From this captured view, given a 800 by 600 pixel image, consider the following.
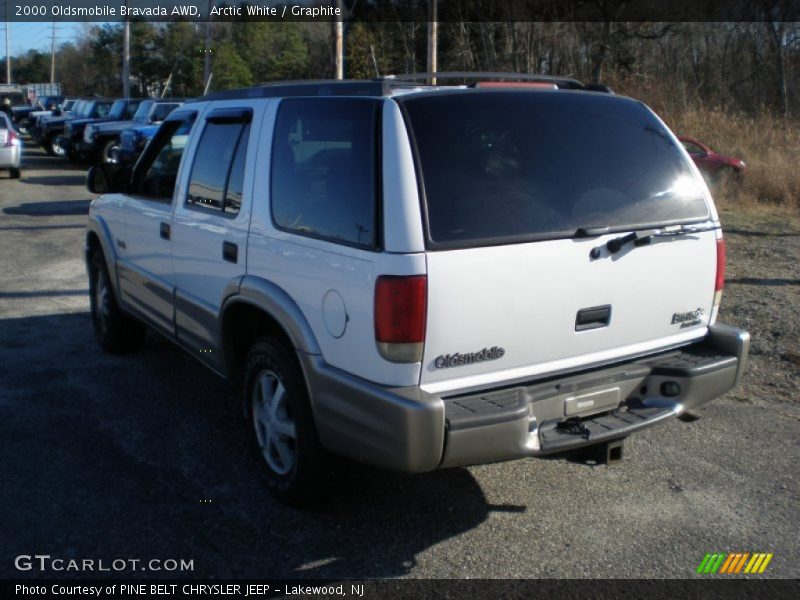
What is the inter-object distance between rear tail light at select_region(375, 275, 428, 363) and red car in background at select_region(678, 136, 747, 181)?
49.8 feet

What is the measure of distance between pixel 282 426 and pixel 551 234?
5.12 feet

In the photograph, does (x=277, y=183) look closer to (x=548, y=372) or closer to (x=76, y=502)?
(x=548, y=372)

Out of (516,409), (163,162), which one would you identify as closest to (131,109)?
(163,162)

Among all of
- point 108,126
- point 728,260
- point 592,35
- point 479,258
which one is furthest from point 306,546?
point 592,35

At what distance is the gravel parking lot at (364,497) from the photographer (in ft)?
12.4

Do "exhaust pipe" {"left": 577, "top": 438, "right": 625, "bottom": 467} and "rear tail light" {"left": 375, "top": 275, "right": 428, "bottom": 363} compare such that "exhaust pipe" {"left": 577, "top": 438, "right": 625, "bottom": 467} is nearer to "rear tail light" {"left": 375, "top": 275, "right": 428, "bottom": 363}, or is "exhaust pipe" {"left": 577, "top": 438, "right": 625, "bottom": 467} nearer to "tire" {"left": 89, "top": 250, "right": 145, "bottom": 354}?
"rear tail light" {"left": 375, "top": 275, "right": 428, "bottom": 363}

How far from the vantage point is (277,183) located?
416cm

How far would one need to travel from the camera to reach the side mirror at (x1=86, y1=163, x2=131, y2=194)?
6.22 m

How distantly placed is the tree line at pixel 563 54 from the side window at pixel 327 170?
17.3 meters

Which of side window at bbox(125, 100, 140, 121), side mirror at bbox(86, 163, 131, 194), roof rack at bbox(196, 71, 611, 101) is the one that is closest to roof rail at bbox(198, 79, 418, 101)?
roof rack at bbox(196, 71, 611, 101)

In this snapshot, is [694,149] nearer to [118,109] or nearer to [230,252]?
[230,252]

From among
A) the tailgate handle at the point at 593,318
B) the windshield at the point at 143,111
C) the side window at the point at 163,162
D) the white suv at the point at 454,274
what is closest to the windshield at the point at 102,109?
the windshield at the point at 143,111

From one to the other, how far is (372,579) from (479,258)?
140cm

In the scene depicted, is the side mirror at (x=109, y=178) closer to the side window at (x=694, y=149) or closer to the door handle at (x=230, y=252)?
the door handle at (x=230, y=252)
